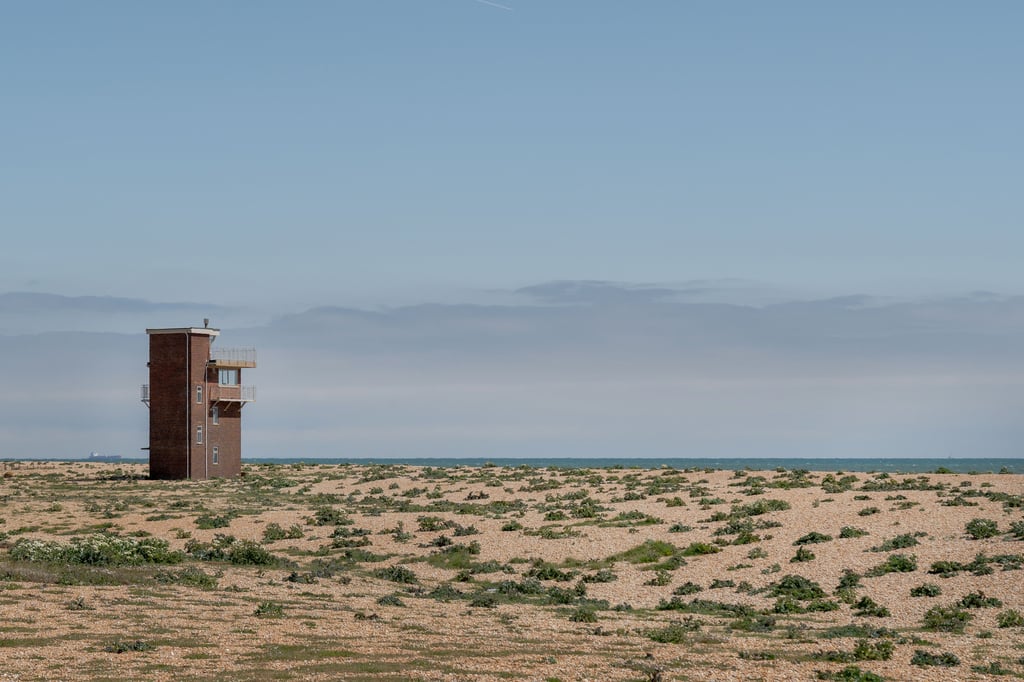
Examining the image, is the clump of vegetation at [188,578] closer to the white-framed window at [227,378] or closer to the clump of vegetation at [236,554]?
the clump of vegetation at [236,554]

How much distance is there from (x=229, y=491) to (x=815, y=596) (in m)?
48.7

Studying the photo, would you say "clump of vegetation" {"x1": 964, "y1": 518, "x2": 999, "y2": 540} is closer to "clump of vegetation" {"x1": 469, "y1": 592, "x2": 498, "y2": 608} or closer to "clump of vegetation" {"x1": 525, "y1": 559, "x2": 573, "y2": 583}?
"clump of vegetation" {"x1": 525, "y1": 559, "x2": 573, "y2": 583}

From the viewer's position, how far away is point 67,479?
294 ft

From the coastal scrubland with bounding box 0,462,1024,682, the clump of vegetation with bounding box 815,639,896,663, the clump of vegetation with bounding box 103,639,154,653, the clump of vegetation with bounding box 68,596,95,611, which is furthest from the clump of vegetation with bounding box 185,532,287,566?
the clump of vegetation with bounding box 815,639,896,663

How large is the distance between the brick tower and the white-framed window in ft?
0.93

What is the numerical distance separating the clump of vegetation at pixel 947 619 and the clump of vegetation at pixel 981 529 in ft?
31.4

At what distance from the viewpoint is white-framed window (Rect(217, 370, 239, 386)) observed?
8722 cm

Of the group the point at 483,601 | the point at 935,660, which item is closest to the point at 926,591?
the point at 935,660

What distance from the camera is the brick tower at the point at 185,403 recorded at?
84.1 meters

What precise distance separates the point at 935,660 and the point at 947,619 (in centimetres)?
731

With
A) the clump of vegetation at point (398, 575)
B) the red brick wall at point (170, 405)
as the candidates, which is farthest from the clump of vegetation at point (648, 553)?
the red brick wall at point (170, 405)

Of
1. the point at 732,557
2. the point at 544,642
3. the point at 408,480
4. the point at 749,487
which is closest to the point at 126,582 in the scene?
the point at 544,642

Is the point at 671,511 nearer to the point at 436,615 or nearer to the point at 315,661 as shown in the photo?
the point at 436,615

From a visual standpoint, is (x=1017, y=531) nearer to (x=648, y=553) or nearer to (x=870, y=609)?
(x=870, y=609)
